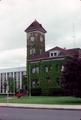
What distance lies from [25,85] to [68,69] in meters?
54.3

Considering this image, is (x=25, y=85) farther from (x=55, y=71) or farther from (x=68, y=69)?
(x=68, y=69)

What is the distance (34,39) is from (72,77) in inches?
2123

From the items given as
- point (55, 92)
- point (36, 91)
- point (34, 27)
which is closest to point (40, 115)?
point (55, 92)

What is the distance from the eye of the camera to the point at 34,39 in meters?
97.0

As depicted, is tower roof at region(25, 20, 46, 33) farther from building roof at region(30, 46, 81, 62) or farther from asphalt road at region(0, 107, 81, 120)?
asphalt road at region(0, 107, 81, 120)

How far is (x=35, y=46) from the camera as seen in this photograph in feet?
321

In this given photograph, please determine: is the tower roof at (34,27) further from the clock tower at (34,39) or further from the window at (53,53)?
the window at (53,53)

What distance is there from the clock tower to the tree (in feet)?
170

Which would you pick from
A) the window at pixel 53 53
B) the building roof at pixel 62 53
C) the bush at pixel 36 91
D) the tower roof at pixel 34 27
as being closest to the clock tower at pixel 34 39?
the tower roof at pixel 34 27

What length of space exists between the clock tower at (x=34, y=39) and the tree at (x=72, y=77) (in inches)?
2042

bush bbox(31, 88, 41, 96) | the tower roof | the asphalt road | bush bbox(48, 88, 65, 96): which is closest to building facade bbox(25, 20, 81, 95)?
the tower roof

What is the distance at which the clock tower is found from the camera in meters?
96.9

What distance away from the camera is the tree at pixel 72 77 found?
43469 mm

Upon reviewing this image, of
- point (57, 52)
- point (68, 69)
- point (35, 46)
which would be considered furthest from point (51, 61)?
point (68, 69)
